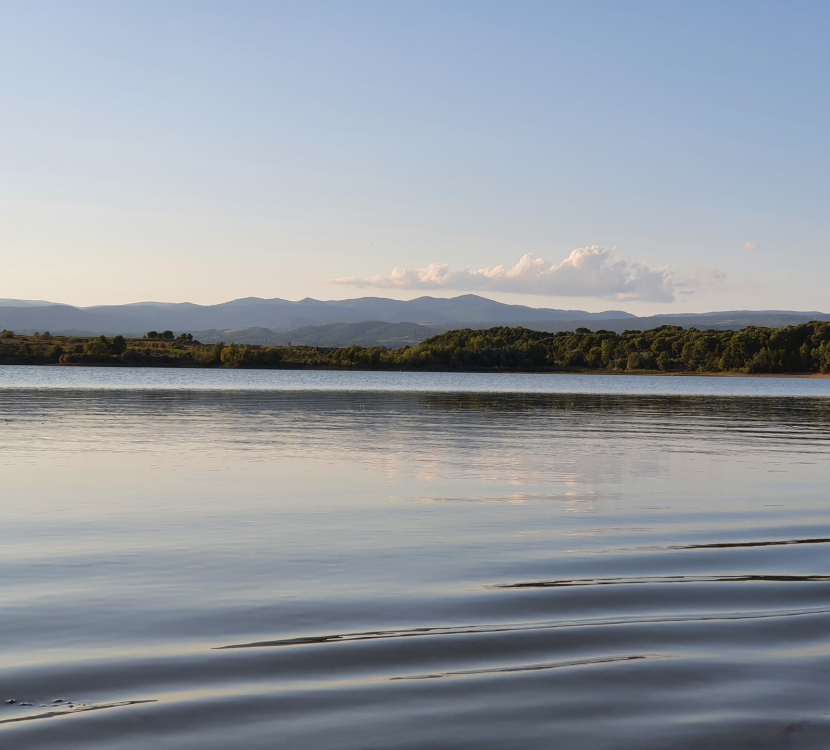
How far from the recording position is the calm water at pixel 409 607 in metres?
6.59

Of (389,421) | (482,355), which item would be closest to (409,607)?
(389,421)

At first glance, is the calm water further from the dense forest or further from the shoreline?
the dense forest

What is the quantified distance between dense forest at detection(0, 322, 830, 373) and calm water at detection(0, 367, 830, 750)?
151181mm

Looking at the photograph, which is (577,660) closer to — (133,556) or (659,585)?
(659,585)

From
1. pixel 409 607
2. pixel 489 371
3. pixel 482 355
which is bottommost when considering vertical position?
pixel 489 371

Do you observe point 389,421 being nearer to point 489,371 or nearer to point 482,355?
point 489,371

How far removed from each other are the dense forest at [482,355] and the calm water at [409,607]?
15118 centimetres

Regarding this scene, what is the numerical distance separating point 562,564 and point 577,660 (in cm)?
401

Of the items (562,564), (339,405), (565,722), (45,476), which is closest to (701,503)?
(562,564)

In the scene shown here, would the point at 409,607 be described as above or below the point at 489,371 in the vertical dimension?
above

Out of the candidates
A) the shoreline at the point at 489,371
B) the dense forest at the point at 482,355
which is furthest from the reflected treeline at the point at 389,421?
the dense forest at the point at 482,355

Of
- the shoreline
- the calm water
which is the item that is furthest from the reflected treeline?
the shoreline

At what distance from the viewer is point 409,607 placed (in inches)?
380

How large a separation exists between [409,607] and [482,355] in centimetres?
17999
